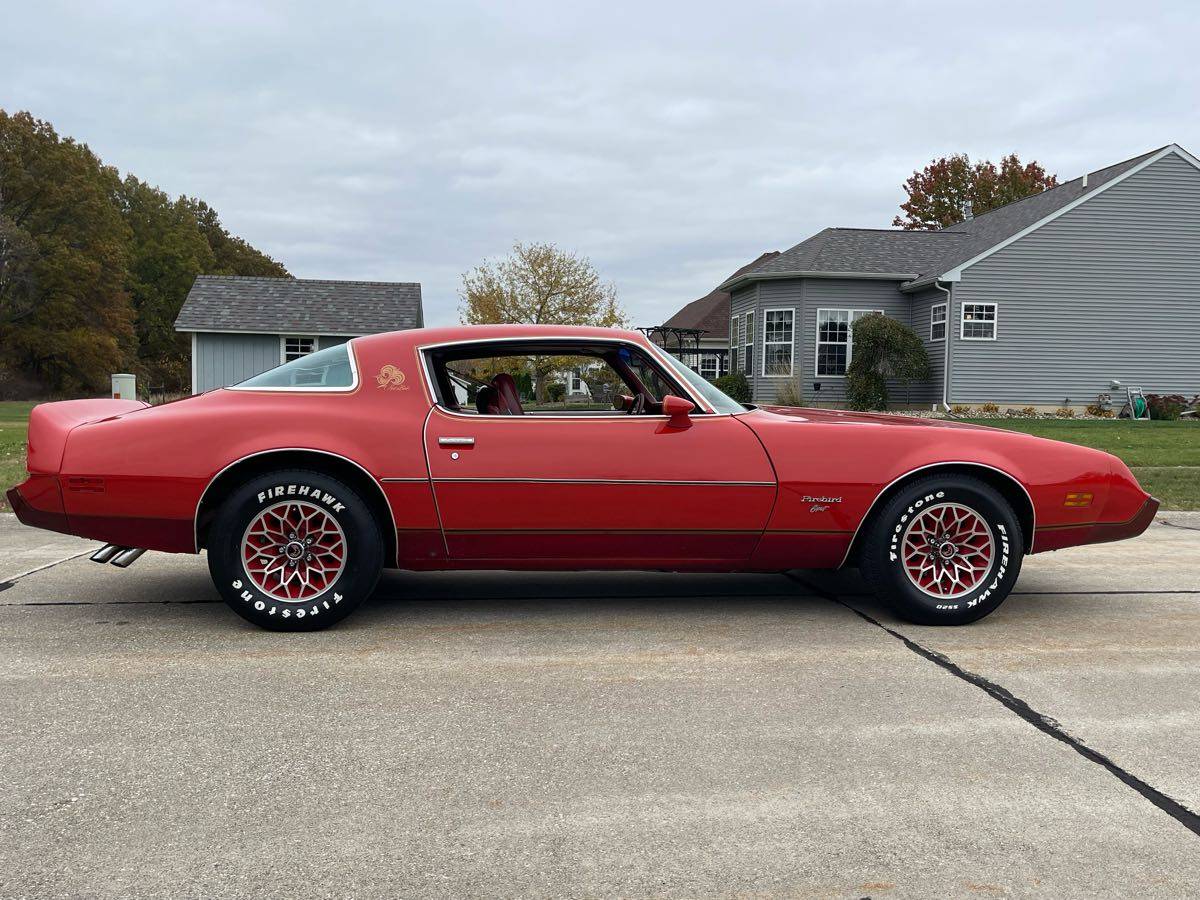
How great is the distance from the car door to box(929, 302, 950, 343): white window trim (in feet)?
78.3

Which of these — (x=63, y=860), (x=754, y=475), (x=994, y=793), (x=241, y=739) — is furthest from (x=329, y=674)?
(x=994, y=793)

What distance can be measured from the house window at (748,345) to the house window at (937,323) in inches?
211

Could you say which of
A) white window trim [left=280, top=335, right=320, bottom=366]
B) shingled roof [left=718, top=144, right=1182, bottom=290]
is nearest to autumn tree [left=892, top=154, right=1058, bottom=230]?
shingled roof [left=718, top=144, right=1182, bottom=290]

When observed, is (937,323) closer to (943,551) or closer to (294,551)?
(943,551)

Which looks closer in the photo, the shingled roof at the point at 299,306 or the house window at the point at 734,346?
the shingled roof at the point at 299,306

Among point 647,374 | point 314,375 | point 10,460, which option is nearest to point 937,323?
point 10,460

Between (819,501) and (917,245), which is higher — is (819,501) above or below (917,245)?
below

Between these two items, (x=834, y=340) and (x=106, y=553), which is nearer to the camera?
(x=106, y=553)

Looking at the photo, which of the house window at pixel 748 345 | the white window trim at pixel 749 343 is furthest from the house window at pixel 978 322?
the house window at pixel 748 345

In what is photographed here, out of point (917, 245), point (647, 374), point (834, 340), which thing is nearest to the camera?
point (647, 374)

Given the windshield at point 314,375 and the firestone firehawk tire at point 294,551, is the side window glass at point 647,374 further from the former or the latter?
the firestone firehawk tire at point 294,551

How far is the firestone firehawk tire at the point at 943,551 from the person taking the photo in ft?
15.3

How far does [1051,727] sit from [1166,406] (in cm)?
2616

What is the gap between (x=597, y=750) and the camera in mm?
3145
